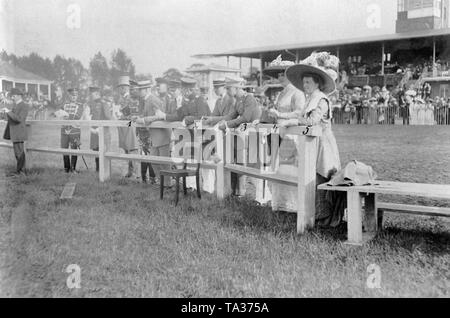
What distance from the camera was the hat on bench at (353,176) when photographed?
4771 mm

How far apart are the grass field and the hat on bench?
21.8 inches

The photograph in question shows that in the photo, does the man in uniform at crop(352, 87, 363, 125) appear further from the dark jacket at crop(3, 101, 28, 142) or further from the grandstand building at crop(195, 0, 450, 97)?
the dark jacket at crop(3, 101, 28, 142)

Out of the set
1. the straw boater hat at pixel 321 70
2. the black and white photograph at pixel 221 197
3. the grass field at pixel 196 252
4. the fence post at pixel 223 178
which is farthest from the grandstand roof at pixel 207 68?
the straw boater hat at pixel 321 70

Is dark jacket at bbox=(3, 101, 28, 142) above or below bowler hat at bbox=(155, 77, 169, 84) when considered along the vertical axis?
below

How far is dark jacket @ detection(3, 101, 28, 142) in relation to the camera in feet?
32.9

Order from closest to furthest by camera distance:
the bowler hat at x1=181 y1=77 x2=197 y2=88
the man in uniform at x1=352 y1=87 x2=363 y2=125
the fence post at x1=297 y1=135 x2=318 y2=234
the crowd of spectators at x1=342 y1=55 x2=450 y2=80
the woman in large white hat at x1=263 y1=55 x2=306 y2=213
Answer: the fence post at x1=297 y1=135 x2=318 y2=234 < the woman in large white hat at x1=263 y1=55 x2=306 y2=213 < the bowler hat at x1=181 y1=77 x2=197 y2=88 < the man in uniform at x1=352 y1=87 x2=363 y2=125 < the crowd of spectators at x1=342 y1=55 x2=450 y2=80

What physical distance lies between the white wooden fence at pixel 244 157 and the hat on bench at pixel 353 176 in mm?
350

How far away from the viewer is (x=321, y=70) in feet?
16.7

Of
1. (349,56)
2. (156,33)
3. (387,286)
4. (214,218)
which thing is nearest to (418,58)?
(349,56)

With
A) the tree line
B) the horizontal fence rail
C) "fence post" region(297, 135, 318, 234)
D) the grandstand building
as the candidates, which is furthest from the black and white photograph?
the grandstand building

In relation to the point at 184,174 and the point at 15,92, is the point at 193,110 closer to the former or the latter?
the point at 184,174

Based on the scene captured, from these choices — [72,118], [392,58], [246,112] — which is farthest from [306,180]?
[392,58]

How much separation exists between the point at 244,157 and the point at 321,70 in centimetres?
236
